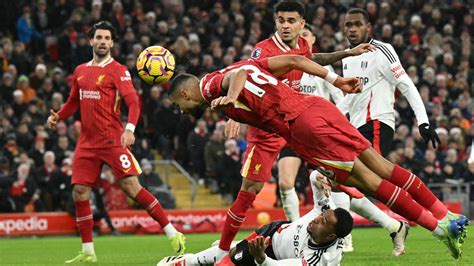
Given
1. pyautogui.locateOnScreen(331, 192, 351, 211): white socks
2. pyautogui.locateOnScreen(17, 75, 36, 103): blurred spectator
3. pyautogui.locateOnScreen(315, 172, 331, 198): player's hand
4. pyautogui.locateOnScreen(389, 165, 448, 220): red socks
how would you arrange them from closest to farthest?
pyautogui.locateOnScreen(315, 172, 331, 198): player's hand → pyautogui.locateOnScreen(389, 165, 448, 220): red socks → pyautogui.locateOnScreen(331, 192, 351, 211): white socks → pyautogui.locateOnScreen(17, 75, 36, 103): blurred spectator

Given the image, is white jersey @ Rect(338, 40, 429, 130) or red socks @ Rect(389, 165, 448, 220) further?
white jersey @ Rect(338, 40, 429, 130)

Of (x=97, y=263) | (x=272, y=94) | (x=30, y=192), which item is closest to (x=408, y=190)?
(x=272, y=94)

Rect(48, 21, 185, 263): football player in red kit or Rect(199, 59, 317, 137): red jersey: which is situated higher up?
Rect(199, 59, 317, 137): red jersey

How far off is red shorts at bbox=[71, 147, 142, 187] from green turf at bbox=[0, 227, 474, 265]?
102cm

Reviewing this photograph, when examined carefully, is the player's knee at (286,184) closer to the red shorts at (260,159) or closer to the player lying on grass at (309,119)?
the red shorts at (260,159)

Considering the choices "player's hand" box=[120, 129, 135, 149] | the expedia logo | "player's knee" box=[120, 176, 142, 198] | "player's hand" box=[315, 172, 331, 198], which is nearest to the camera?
"player's hand" box=[315, 172, 331, 198]

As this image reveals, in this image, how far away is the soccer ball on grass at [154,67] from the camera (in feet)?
35.4

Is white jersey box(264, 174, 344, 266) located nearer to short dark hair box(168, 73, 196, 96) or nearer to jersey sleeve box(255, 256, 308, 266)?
jersey sleeve box(255, 256, 308, 266)

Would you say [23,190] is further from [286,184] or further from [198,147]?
[286,184]

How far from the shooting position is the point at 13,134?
21.2 m

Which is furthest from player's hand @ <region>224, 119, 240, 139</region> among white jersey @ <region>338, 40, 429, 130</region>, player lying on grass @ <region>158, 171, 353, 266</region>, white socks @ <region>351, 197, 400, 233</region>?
white socks @ <region>351, 197, 400, 233</region>

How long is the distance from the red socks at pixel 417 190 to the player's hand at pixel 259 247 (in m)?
1.81

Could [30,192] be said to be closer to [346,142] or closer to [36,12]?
[36,12]

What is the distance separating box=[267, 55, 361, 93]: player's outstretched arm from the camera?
8586 mm
